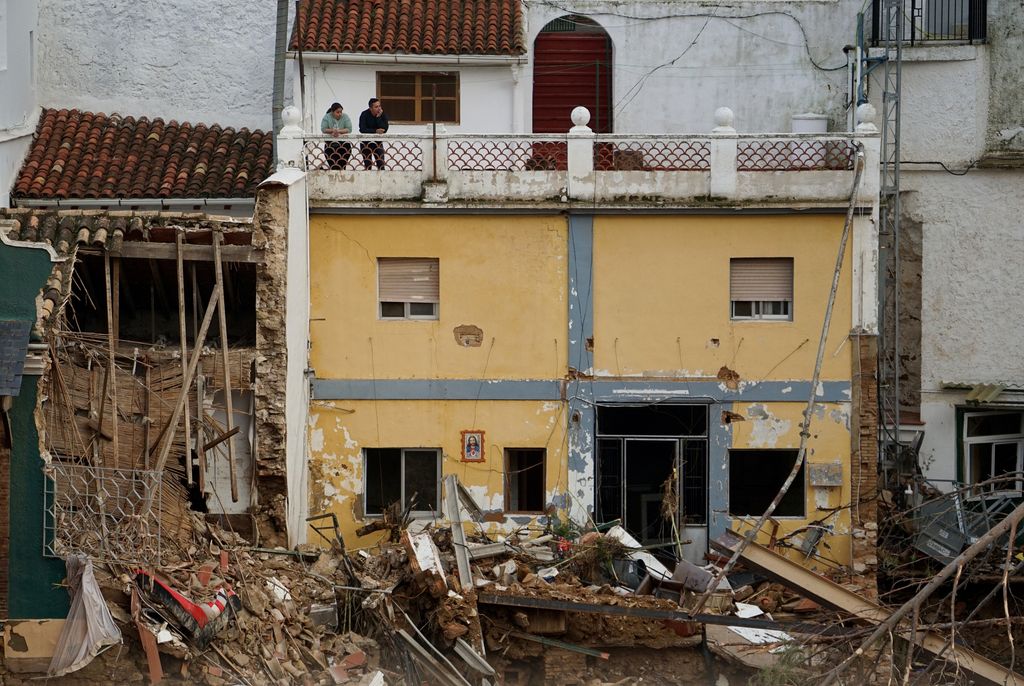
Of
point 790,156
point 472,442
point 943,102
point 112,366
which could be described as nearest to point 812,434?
point 790,156

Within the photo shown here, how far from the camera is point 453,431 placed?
1905cm

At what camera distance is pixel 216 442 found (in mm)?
16656

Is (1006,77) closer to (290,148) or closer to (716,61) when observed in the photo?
(716,61)

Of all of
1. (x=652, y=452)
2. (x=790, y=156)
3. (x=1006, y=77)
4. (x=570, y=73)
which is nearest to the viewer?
(x=652, y=452)

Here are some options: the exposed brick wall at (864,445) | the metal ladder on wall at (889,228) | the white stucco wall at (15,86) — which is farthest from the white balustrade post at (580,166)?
the white stucco wall at (15,86)

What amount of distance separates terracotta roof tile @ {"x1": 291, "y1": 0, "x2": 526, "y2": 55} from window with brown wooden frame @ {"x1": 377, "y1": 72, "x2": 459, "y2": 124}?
22.2 inches

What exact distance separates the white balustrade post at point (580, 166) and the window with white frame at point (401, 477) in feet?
12.8

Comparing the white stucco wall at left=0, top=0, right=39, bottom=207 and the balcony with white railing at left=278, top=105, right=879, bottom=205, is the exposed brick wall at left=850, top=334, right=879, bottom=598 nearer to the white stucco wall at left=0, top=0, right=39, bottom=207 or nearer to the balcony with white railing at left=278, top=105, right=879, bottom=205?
the balcony with white railing at left=278, top=105, right=879, bottom=205

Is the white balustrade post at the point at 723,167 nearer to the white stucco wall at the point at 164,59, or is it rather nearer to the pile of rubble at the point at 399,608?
the pile of rubble at the point at 399,608

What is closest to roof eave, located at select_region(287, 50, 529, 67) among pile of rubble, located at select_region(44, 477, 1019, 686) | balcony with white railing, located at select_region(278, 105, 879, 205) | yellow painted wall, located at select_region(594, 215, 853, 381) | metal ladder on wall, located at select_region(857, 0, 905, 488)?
balcony with white railing, located at select_region(278, 105, 879, 205)

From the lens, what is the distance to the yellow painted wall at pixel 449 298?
19.0 meters

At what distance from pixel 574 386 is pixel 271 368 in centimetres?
403

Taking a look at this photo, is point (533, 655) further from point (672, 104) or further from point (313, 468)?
point (672, 104)

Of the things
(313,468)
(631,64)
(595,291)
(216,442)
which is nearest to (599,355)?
(595,291)
